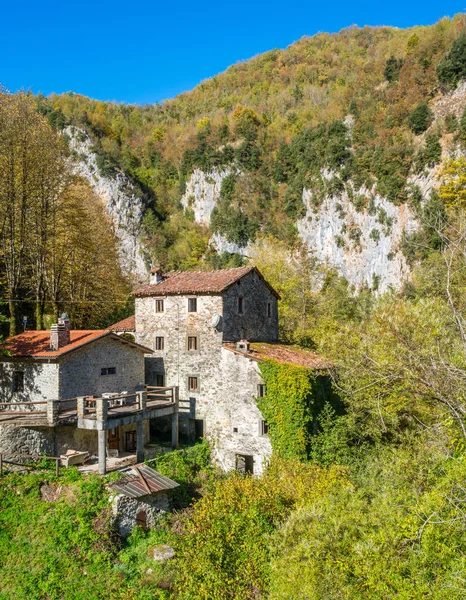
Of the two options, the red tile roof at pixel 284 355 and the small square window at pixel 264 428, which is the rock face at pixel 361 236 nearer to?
the red tile roof at pixel 284 355

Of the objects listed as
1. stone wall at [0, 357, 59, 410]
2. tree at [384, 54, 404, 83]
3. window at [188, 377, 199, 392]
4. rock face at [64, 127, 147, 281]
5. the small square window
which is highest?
tree at [384, 54, 404, 83]

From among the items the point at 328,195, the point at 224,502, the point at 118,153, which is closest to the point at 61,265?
the point at 224,502

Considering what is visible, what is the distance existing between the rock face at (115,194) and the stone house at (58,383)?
53.2m

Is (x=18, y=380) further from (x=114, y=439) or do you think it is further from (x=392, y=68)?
(x=392, y=68)

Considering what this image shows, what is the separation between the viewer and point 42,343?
71.7ft

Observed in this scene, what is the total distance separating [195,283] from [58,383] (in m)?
9.24

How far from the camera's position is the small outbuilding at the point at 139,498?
690 inches

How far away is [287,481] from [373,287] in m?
50.7

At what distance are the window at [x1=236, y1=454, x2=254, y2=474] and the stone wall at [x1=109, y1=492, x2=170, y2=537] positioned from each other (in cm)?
525

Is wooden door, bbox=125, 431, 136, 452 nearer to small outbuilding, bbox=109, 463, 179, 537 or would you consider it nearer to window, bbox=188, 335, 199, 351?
small outbuilding, bbox=109, 463, 179, 537

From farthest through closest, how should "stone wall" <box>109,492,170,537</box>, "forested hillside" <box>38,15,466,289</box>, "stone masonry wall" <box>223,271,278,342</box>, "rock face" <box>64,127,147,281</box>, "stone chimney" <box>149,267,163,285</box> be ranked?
"rock face" <box>64,127,147,281</box> → "forested hillside" <box>38,15,466,289</box> → "stone chimney" <box>149,267,163,285</box> → "stone masonry wall" <box>223,271,278,342</box> → "stone wall" <box>109,492,170,537</box>

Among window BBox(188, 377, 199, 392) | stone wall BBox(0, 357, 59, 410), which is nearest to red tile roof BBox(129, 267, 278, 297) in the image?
window BBox(188, 377, 199, 392)

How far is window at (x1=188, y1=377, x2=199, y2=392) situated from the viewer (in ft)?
82.2

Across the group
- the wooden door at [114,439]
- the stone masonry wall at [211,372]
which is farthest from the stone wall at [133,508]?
the stone masonry wall at [211,372]
